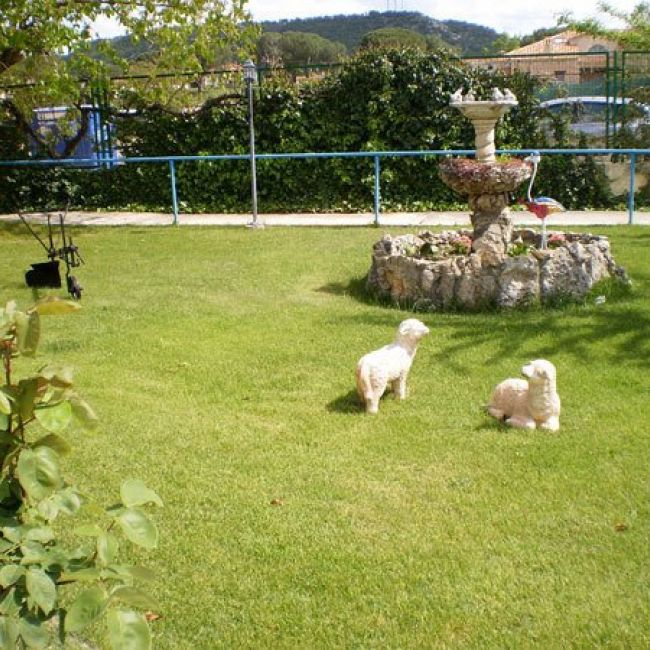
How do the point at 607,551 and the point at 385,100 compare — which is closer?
the point at 607,551

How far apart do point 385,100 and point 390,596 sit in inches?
489

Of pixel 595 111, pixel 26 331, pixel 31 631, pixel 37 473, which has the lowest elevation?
pixel 31 631

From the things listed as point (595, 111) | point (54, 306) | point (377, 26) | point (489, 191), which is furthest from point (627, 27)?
point (377, 26)

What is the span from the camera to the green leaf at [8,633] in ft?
5.35

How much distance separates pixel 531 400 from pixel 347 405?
1.17 m

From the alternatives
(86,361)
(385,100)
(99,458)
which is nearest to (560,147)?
(385,100)

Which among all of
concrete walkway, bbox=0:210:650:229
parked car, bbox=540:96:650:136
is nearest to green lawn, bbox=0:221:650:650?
concrete walkway, bbox=0:210:650:229

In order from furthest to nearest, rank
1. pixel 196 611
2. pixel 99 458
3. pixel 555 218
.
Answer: pixel 555 218 → pixel 99 458 → pixel 196 611

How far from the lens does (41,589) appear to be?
1.66 meters

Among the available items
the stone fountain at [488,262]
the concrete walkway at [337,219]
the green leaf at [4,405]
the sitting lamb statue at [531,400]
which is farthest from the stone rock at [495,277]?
the green leaf at [4,405]

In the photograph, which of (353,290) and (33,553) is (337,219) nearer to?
(353,290)

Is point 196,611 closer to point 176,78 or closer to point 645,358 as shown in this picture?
point 645,358

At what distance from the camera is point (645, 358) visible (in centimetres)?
644

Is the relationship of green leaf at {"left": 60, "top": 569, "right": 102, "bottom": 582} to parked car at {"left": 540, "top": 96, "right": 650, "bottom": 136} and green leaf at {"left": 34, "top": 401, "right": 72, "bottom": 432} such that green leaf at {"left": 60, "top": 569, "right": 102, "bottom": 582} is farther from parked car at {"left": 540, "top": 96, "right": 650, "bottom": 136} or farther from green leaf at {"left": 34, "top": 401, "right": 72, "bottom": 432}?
parked car at {"left": 540, "top": 96, "right": 650, "bottom": 136}
